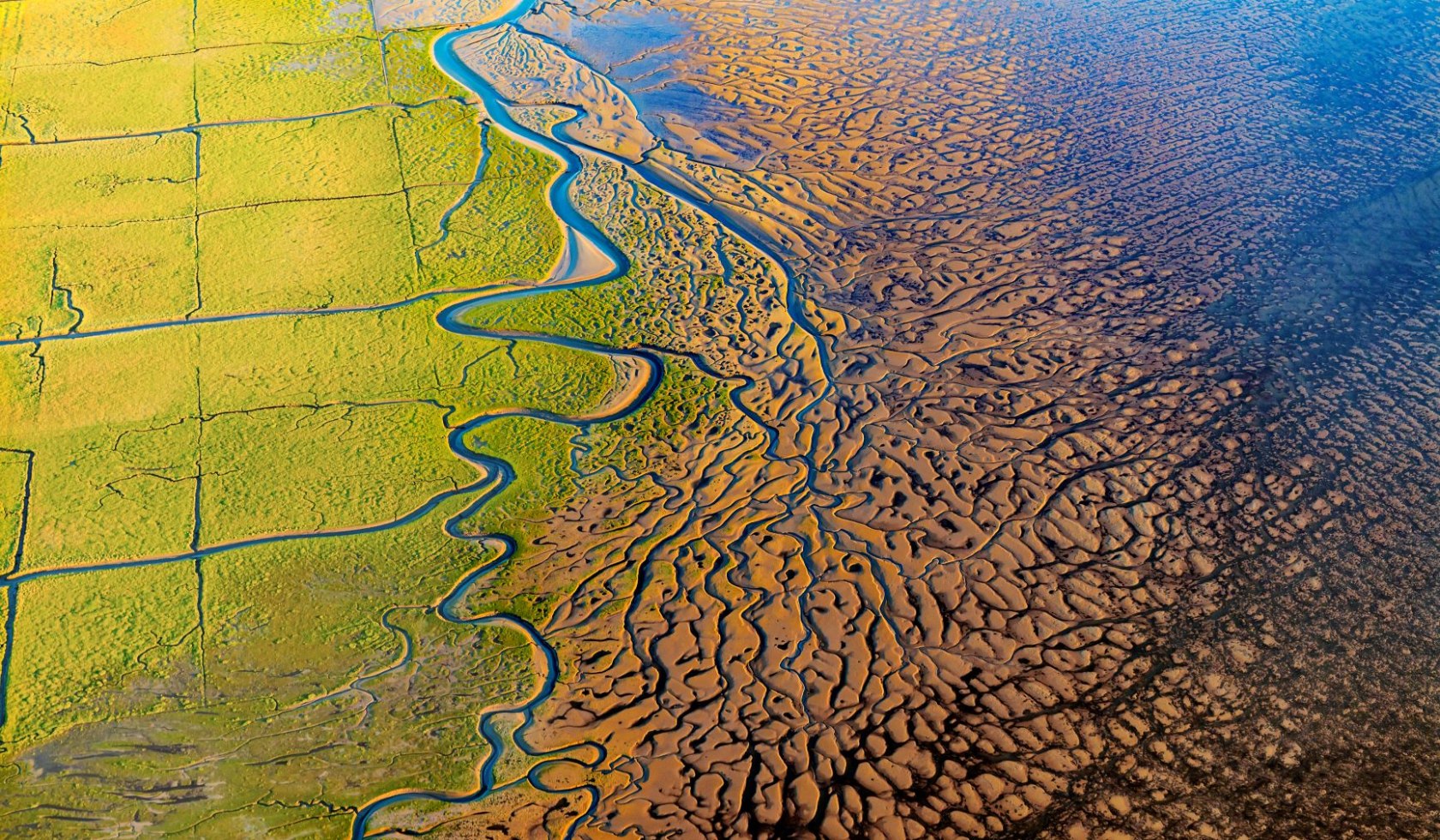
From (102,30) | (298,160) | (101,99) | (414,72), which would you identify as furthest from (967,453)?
(102,30)

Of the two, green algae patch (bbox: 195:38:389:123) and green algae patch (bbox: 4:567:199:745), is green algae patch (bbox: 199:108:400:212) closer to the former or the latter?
green algae patch (bbox: 195:38:389:123)

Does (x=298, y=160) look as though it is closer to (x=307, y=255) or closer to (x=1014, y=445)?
(x=307, y=255)

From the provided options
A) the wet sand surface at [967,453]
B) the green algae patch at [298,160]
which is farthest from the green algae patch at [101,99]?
the wet sand surface at [967,453]

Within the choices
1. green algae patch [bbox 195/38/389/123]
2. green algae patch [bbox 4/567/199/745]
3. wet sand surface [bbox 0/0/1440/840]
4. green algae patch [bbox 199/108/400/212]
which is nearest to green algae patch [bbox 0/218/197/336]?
green algae patch [bbox 199/108/400/212]

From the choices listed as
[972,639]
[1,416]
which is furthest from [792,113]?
[1,416]

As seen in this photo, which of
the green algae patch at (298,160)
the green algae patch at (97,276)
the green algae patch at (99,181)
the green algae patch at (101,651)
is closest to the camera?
the green algae patch at (101,651)

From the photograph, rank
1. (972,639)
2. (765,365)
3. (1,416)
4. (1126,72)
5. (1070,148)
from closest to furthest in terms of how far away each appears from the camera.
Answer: (972,639) → (1,416) → (765,365) → (1070,148) → (1126,72)

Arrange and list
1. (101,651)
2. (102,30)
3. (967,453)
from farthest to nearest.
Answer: (102,30) → (967,453) → (101,651)

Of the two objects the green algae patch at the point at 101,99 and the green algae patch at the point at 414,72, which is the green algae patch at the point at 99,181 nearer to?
the green algae patch at the point at 101,99

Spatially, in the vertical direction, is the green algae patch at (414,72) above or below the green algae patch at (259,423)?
above

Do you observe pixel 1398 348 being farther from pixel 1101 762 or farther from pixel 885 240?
pixel 1101 762

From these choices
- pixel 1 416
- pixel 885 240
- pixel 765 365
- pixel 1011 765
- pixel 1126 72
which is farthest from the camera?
pixel 1126 72
